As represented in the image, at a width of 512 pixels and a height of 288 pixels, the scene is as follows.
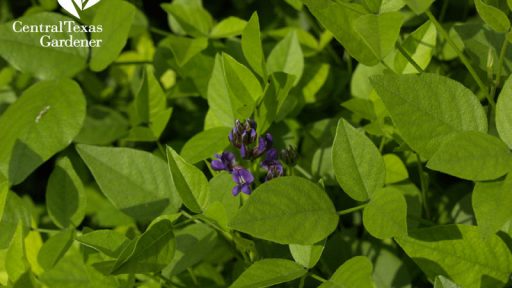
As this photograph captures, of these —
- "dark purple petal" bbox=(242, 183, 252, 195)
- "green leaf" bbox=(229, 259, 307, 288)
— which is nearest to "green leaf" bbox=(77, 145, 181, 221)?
"dark purple petal" bbox=(242, 183, 252, 195)

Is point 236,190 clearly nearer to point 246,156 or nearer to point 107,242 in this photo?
point 246,156

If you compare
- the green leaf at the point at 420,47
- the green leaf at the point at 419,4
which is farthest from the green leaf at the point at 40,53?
the green leaf at the point at 419,4

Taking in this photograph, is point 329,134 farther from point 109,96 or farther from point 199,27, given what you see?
point 109,96

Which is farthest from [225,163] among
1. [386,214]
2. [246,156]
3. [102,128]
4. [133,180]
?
[102,128]

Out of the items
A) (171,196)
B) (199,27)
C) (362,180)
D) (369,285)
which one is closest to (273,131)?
(199,27)

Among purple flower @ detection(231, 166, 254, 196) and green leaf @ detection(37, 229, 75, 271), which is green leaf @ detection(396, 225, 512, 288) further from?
green leaf @ detection(37, 229, 75, 271)
